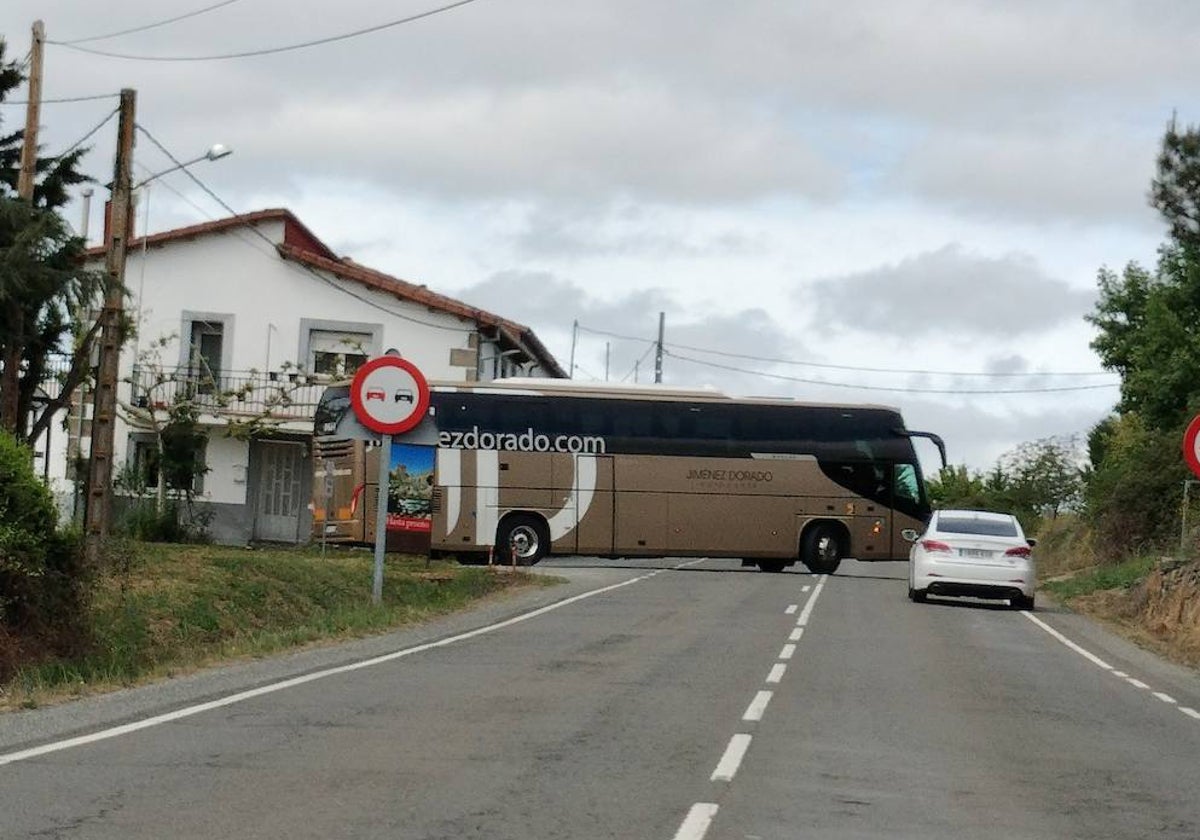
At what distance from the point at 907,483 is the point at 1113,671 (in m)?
21.8

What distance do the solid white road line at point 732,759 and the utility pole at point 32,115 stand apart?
21.8m

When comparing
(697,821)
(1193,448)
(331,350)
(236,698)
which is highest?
(331,350)

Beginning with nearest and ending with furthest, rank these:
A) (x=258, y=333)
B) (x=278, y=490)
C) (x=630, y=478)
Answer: (x=630, y=478)
(x=258, y=333)
(x=278, y=490)

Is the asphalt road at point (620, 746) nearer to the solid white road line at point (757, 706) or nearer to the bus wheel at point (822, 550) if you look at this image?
the solid white road line at point (757, 706)

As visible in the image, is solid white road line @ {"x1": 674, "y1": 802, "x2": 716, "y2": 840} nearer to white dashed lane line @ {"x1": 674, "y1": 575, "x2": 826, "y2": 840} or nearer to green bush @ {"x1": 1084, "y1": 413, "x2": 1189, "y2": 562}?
white dashed lane line @ {"x1": 674, "y1": 575, "x2": 826, "y2": 840}

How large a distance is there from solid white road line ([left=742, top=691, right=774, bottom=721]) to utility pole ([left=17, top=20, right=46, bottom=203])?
19805 mm

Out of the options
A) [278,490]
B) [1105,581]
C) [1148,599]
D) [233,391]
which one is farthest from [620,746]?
[278,490]

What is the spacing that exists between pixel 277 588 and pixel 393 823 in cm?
1600

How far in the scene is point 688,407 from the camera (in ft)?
129

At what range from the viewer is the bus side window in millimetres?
40125

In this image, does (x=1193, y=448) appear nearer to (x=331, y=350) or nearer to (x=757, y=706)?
(x=757, y=706)

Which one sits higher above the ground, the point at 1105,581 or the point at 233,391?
the point at 233,391

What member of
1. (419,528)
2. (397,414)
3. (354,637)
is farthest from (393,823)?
(419,528)

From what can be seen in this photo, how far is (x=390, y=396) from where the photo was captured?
67.5 feet
